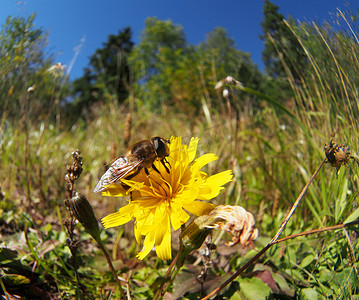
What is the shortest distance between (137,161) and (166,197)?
0.69ft

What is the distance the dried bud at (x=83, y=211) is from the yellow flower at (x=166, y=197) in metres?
0.09

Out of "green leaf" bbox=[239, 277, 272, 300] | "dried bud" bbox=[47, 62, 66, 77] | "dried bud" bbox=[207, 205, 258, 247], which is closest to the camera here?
"dried bud" bbox=[207, 205, 258, 247]

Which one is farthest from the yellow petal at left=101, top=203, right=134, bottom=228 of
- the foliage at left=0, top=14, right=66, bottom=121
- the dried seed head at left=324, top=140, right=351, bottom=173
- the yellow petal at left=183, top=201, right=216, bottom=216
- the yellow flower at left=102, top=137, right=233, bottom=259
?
the foliage at left=0, top=14, right=66, bottom=121

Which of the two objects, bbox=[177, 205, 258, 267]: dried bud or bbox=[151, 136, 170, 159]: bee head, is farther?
bbox=[151, 136, 170, 159]: bee head

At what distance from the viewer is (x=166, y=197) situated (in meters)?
1.18

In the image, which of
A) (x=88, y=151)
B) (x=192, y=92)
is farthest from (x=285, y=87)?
(x=192, y=92)

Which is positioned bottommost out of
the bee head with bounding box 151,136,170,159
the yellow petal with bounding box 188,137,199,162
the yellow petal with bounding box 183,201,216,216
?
the yellow petal with bounding box 183,201,216,216

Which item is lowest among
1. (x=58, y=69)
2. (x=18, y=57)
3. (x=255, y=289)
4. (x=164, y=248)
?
(x=255, y=289)

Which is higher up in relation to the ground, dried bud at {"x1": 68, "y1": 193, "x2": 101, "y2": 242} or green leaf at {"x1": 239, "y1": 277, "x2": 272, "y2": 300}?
dried bud at {"x1": 68, "y1": 193, "x2": 101, "y2": 242}

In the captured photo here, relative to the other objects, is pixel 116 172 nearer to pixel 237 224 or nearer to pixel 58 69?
pixel 237 224

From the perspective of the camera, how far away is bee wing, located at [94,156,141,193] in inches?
46.1

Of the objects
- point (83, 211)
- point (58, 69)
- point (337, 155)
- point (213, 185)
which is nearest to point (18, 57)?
point (58, 69)

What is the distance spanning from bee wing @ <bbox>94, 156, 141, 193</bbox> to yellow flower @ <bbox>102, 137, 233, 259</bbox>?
6cm

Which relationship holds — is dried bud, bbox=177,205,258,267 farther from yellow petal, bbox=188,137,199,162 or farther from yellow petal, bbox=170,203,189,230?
yellow petal, bbox=188,137,199,162
